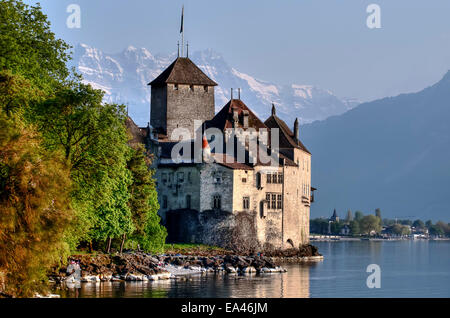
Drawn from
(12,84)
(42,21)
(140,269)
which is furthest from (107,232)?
(12,84)

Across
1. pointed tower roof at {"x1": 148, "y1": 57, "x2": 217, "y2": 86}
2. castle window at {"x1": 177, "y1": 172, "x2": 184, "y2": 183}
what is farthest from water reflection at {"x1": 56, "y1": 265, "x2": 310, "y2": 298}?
pointed tower roof at {"x1": 148, "y1": 57, "x2": 217, "y2": 86}

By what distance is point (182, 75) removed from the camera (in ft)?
370

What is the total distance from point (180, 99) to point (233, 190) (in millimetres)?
22091

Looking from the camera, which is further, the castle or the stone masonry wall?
the stone masonry wall

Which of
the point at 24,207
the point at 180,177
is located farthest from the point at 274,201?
the point at 24,207

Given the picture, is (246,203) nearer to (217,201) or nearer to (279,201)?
(217,201)

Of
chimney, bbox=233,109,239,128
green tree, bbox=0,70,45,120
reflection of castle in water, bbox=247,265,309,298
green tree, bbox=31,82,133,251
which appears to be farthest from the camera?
chimney, bbox=233,109,239,128

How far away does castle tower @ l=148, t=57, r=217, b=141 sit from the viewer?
111750 millimetres

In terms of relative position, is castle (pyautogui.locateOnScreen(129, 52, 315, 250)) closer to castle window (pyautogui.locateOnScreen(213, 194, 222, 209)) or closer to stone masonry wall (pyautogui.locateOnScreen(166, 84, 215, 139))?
castle window (pyautogui.locateOnScreen(213, 194, 222, 209))

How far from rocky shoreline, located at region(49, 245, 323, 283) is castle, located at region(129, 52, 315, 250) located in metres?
3.33

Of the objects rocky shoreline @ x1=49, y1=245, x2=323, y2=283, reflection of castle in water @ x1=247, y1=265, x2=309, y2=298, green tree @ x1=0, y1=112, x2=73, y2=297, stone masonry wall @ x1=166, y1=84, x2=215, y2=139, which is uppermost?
stone masonry wall @ x1=166, y1=84, x2=215, y2=139
